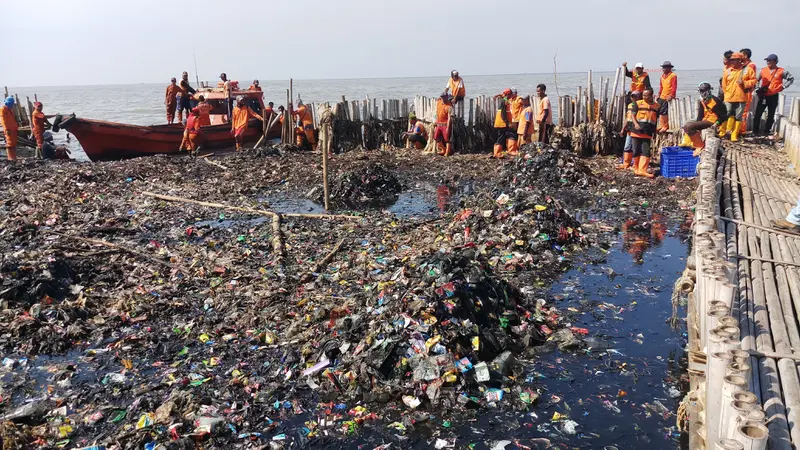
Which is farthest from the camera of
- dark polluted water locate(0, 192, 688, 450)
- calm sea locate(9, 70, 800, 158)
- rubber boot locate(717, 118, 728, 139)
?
calm sea locate(9, 70, 800, 158)

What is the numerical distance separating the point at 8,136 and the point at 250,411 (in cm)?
1541

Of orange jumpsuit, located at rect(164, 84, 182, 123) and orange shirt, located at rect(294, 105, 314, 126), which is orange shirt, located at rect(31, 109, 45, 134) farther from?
→ orange shirt, located at rect(294, 105, 314, 126)

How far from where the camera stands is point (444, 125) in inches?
585

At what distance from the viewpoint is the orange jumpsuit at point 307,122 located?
659 inches

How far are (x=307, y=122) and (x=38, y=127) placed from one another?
7.89 meters

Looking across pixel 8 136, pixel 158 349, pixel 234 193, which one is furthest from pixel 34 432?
pixel 8 136

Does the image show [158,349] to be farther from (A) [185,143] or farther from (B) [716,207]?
(A) [185,143]

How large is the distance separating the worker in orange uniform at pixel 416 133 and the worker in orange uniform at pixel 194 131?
6.23m

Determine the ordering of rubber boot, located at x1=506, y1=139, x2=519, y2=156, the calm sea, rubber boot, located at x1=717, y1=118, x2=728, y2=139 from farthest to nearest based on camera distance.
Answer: the calm sea → rubber boot, located at x1=506, y1=139, x2=519, y2=156 → rubber boot, located at x1=717, y1=118, x2=728, y2=139

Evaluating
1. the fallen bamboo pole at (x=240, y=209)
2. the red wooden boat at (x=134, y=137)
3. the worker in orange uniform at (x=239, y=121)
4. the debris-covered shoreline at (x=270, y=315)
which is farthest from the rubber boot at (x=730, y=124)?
the worker in orange uniform at (x=239, y=121)

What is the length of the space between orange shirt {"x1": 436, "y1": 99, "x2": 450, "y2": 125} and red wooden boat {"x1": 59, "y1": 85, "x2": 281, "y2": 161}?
5.68 metres

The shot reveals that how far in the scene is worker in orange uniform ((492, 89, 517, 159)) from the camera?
1409 cm

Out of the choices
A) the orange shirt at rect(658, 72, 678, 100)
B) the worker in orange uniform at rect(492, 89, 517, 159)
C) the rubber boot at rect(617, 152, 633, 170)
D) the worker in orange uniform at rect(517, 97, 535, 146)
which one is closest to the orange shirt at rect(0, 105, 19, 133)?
the worker in orange uniform at rect(492, 89, 517, 159)

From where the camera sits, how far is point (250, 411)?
13.9ft
